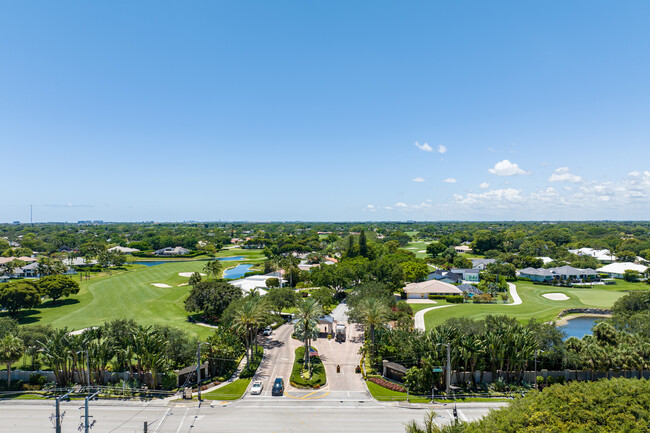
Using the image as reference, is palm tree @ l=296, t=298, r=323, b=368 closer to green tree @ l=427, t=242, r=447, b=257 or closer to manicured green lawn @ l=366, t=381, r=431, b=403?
manicured green lawn @ l=366, t=381, r=431, b=403

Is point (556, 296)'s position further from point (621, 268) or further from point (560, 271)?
point (621, 268)

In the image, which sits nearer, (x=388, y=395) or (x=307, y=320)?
(x=388, y=395)

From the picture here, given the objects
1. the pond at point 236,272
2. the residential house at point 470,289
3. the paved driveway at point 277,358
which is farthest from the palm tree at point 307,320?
the pond at point 236,272

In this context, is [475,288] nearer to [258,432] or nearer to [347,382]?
[347,382]

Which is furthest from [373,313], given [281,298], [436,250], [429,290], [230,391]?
[436,250]

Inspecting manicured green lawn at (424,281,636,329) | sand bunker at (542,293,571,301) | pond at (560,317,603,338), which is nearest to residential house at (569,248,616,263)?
manicured green lawn at (424,281,636,329)

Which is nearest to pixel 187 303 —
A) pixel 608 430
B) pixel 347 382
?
pixel 347 382

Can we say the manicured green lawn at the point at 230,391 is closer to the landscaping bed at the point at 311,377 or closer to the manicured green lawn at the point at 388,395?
the landscaping bed at the point at 311,377

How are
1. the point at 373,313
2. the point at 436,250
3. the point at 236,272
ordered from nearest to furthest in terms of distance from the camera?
the point at 373,313 → the point at 236,272 → the point at 436,250
